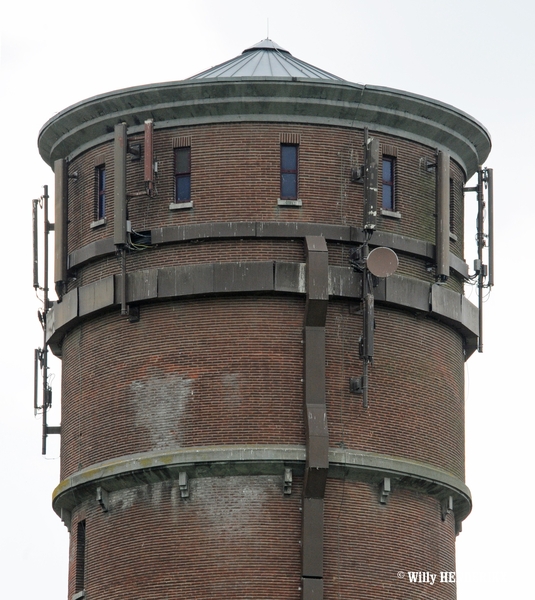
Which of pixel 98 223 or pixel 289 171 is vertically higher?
pixel 289 171

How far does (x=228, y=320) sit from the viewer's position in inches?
2657

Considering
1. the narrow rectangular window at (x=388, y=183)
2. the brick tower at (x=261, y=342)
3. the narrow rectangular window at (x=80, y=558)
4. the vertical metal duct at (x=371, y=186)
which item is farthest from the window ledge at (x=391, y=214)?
the narrow rectangular window at (x=80, y=558)

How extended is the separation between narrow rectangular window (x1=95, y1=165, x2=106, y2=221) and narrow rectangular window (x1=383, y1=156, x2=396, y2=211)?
861 cm

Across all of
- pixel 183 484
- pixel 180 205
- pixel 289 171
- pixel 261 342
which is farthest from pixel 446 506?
pixel 180 205

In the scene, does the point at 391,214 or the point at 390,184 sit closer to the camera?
the point at 391,214

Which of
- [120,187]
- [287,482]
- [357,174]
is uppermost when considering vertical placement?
[357,174]

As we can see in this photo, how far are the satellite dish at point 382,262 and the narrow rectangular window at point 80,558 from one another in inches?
463

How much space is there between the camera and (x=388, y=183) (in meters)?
70.1

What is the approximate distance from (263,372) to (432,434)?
5.73m

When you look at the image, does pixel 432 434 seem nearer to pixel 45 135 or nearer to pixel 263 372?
pixel 263 372

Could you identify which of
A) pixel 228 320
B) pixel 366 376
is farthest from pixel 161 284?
pixel 366 376

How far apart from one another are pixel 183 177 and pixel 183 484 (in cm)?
949

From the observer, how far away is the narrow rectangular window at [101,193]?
7062cm

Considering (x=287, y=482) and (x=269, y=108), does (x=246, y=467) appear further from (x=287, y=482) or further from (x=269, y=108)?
(x=269, y=108)
